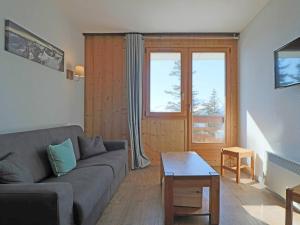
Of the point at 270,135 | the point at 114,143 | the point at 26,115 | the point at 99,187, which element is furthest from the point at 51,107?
the point at 270,135

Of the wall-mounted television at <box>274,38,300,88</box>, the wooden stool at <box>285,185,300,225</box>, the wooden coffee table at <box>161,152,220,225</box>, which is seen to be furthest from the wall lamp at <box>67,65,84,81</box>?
the wooden stool at <box>285,185,300,225</box>

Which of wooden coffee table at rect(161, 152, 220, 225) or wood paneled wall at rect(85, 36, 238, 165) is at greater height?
wood paneled wall at rect(85, 36, 238, 165)

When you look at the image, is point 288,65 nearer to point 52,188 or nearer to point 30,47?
point 52,188

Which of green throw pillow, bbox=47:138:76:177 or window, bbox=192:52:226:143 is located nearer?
green throw pillow, bbox=47:138:76:177

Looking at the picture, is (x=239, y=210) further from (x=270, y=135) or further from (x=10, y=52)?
(x=10, y=52)

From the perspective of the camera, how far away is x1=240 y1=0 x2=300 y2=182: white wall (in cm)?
307

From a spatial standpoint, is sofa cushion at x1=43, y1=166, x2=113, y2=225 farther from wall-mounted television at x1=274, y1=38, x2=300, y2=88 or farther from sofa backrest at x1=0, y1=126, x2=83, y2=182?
Answer: wall-mounted television at x1=274, y1=38, x2=300, y2=88

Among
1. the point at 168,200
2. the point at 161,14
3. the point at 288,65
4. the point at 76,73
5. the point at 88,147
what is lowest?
the point at 168,200

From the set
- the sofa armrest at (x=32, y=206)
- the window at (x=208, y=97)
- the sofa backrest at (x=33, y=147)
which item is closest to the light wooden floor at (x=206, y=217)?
the sofa backrest at (x=33, y=147)

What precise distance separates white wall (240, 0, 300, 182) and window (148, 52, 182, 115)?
113cm

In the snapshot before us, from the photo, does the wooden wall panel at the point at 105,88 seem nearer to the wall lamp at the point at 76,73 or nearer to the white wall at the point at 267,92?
the wall lamp at the point at 76,73

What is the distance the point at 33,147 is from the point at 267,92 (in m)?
2.92

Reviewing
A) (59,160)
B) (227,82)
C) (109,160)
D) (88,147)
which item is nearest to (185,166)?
(109,160)

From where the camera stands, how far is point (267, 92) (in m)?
3.78
